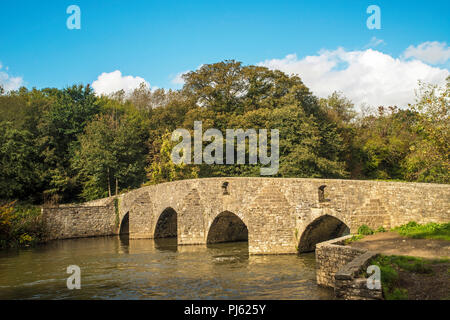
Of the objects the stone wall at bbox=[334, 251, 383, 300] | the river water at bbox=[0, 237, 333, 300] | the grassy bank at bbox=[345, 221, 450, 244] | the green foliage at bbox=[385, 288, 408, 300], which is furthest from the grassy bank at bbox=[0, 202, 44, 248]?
the green foliage at bbox=[385, 288, 408, 300]

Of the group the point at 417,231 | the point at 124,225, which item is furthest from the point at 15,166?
the point at 417,231

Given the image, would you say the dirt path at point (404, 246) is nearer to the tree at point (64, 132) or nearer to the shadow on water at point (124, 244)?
the shadow on water at point (124, 244)

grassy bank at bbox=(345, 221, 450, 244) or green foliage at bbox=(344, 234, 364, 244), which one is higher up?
grassy bank at bbox=(345, 221, 450, 244)

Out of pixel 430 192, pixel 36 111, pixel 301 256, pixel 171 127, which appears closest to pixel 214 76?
pixel 171 127

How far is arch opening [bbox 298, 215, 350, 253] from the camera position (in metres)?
19.1

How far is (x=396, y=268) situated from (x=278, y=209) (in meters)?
9.48

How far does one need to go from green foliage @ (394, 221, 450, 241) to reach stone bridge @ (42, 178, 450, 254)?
0.33 meters

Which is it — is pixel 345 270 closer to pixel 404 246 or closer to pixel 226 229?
pixel 404 246

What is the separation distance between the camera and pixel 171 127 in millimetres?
45375

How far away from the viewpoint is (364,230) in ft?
51.8

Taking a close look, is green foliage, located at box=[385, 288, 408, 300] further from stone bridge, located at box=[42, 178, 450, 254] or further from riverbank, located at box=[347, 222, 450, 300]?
stone bridge, located at box=[42, 178, 450, 254]

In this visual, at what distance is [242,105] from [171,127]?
35.5 ft

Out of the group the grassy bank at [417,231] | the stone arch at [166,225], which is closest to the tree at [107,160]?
the stone arch at [166,225]

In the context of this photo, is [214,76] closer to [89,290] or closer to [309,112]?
[309,112]
